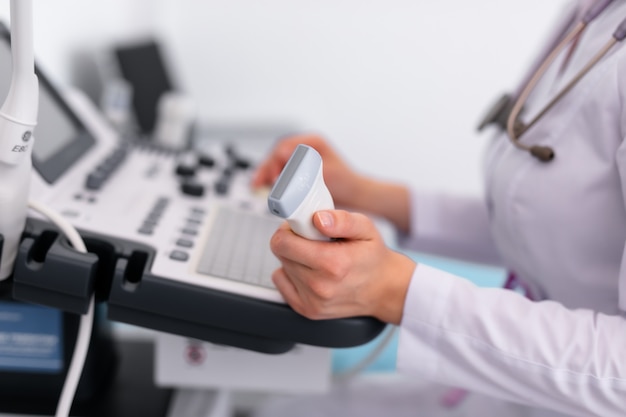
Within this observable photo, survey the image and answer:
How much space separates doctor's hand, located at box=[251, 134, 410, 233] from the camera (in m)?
0.90

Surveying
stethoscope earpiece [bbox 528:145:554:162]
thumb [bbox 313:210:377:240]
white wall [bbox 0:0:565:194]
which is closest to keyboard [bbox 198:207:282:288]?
thumb [bbox 313:210:377:240]

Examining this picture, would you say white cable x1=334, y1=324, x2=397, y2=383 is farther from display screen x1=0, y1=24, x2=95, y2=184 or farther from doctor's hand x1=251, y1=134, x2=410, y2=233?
display screen x1=0, y1=24, x2=95, y2=184

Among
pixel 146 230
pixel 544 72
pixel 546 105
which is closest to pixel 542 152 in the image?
pixel 546 105

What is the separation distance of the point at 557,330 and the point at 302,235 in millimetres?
252

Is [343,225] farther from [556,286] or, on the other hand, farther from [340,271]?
[556,286]

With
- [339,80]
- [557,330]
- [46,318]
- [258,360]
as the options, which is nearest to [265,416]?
[258,360]

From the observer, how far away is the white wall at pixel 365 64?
2182 mm

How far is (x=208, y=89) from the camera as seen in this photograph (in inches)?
90.1

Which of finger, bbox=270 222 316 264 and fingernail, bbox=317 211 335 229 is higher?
fingernail, bbox=317 211 335 229

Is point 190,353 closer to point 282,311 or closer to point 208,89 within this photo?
point 282,311

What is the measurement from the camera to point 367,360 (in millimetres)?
777

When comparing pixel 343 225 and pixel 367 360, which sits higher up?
pixel 343 225

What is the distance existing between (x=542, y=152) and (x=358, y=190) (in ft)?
1.18

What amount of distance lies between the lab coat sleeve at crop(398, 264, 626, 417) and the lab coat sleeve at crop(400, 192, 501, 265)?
375 mm
